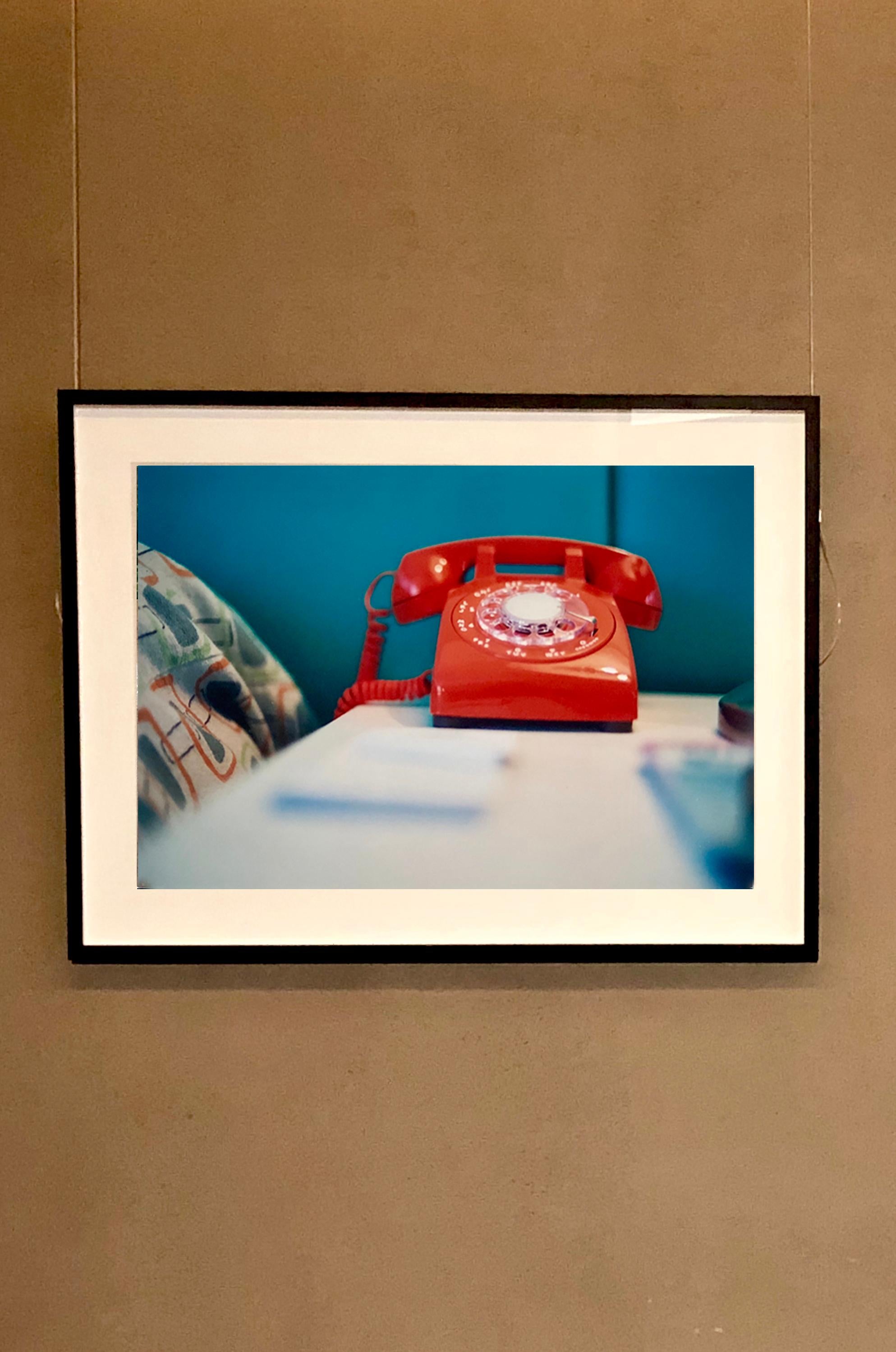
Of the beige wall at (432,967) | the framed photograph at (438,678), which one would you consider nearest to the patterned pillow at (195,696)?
the framed photograph at (438,678)

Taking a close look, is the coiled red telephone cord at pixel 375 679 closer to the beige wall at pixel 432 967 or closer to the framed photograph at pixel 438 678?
the framed photograph at pixel 438 678

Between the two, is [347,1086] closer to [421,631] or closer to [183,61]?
[421,631]

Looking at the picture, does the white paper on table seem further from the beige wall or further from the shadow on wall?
the beige wall

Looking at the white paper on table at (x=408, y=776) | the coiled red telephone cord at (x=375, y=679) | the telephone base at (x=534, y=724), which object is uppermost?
the coiled red telephone cord at (x=375, y=679)

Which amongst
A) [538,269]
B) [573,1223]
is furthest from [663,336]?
[573,1223]

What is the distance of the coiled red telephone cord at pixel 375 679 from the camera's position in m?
0.98

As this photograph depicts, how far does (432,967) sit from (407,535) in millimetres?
472

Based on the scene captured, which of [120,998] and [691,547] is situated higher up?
[691,547]

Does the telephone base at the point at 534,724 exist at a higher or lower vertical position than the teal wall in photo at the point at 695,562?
lower

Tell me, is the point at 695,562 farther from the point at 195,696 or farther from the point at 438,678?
the point at 195,696

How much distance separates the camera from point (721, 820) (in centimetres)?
100

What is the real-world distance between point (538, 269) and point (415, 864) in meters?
0.66

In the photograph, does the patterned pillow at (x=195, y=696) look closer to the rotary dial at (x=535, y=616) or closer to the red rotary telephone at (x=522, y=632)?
the red rotary telephone at (x=522, y=632)

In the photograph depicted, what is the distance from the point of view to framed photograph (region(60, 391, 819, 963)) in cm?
98
